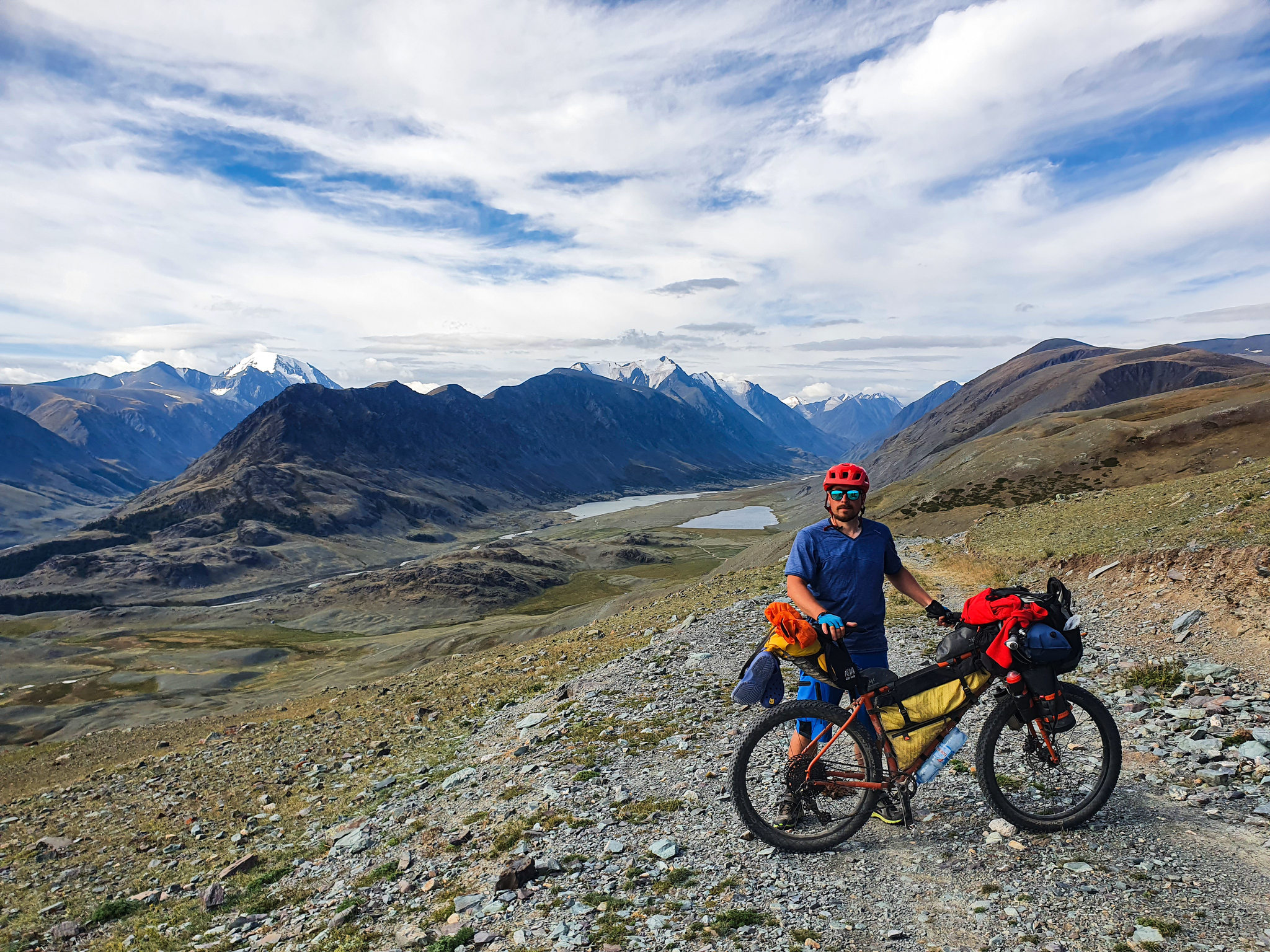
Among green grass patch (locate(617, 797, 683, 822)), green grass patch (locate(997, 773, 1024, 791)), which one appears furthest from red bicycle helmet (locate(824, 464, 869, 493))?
green grass patch (locate(617, 797, 683, 822))

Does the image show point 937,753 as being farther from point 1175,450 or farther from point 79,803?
point 1175,450

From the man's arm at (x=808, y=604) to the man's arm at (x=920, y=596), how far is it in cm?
86

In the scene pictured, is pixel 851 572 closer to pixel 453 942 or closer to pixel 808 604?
pixel 808 604

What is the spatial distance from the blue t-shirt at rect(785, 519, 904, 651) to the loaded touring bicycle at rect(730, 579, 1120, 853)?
48 centimetres

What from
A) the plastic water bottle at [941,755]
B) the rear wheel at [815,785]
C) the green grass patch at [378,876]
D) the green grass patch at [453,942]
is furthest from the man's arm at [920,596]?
the green grass patch at [378,876]

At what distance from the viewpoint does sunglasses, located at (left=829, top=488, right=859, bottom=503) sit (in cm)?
709

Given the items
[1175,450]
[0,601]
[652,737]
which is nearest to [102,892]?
[652,737]

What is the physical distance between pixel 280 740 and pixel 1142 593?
25373 mm

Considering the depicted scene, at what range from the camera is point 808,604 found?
22.5ft

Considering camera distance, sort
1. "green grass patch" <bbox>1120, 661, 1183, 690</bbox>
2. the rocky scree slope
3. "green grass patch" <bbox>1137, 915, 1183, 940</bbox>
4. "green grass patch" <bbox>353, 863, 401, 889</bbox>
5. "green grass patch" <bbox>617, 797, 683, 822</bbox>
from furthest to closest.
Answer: "green grass patch" <bbox>1120, 661, 1183, 690</bbox> → "green grass patch" <bbox>353, 863, 401, 889</bbox> → "green grass patch" <bbox>617, 797, 683, 822</bbox> → the rocky scree slope → "green grass patch" <bbox>1137, 915, 1183, 940</bbox>

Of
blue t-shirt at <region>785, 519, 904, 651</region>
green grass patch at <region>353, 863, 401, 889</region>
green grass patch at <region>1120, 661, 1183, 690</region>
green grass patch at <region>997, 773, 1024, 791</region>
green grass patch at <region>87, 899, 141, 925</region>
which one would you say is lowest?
green grass patch at <region>87, 899, 141, 925</region>

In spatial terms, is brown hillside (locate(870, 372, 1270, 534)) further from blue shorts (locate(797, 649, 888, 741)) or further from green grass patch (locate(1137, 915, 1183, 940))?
green grass patch (locate(1137, 915, 1183, 940))

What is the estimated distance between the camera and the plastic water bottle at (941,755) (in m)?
6.89

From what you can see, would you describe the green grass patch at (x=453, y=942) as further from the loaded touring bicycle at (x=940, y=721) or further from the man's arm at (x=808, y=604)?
the man's arm at (x=808, y=604)
